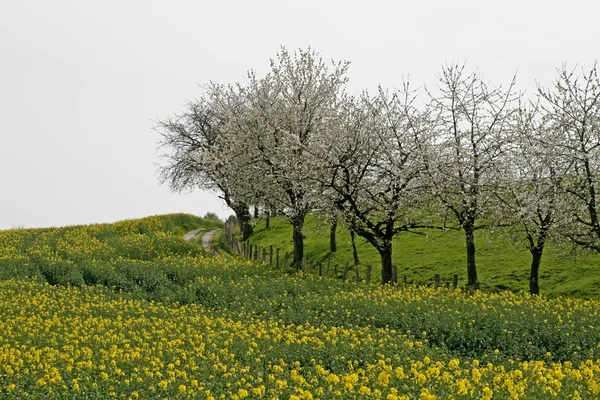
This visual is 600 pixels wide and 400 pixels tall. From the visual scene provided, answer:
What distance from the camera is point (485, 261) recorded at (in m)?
37.9

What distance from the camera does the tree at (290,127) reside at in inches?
1494

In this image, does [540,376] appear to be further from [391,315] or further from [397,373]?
[391,315]

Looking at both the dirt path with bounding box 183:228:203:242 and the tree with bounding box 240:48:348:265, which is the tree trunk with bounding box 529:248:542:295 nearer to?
the tree with bounding box 240:48:348:265

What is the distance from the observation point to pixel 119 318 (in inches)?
835

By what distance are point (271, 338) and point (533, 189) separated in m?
18.0

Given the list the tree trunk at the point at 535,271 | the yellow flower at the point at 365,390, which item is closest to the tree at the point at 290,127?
the tree trunk at the point at 535,271

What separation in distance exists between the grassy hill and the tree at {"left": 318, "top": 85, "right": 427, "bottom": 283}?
234cm

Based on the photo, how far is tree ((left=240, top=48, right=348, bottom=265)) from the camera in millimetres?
37938

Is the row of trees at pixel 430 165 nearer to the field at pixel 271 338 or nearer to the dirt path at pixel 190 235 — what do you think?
the field at pixel 271 338

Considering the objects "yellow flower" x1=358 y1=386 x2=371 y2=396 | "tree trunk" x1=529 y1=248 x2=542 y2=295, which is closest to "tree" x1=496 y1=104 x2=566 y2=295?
"tree trunk" x1=529 y1=248 x2=542 y2=295

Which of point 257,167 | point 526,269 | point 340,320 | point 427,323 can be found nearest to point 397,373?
point 427,323

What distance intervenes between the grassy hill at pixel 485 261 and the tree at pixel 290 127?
2.22 meters

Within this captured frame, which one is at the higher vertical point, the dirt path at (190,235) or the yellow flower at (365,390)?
the dirt path at (190,235)

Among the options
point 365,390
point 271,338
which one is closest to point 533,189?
point 271,338
